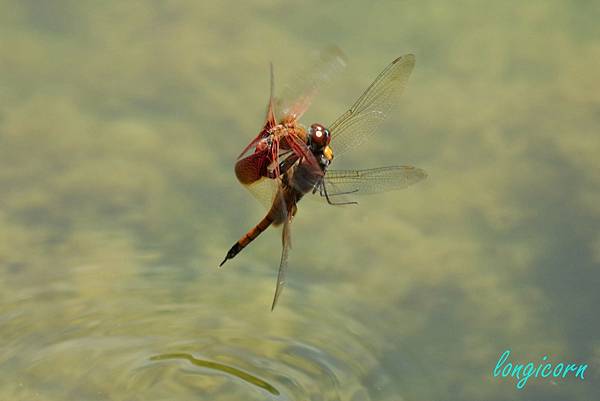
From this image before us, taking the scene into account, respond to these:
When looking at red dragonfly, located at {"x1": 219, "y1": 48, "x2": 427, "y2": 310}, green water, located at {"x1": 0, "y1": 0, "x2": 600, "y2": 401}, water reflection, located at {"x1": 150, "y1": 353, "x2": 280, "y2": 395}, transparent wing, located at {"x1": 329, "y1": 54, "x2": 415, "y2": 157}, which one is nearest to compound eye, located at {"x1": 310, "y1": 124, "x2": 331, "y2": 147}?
red dragonfly, located at {"x1": 219, "y1": 48, "x2": 427, "y2": 310}

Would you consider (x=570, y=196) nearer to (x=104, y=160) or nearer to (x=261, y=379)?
(x=261, y=379)

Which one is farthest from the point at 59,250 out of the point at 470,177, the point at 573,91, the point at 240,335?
the point at 573,91

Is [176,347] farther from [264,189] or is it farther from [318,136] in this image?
[318,136]

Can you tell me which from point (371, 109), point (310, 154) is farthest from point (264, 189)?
point (371, 109)

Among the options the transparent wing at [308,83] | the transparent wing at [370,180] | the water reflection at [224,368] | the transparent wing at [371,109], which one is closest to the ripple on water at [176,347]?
the water reflection at [224,368]

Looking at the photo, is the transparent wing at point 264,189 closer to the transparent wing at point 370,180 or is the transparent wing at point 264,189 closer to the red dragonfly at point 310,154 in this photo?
the red dragonfly at point 310,154
